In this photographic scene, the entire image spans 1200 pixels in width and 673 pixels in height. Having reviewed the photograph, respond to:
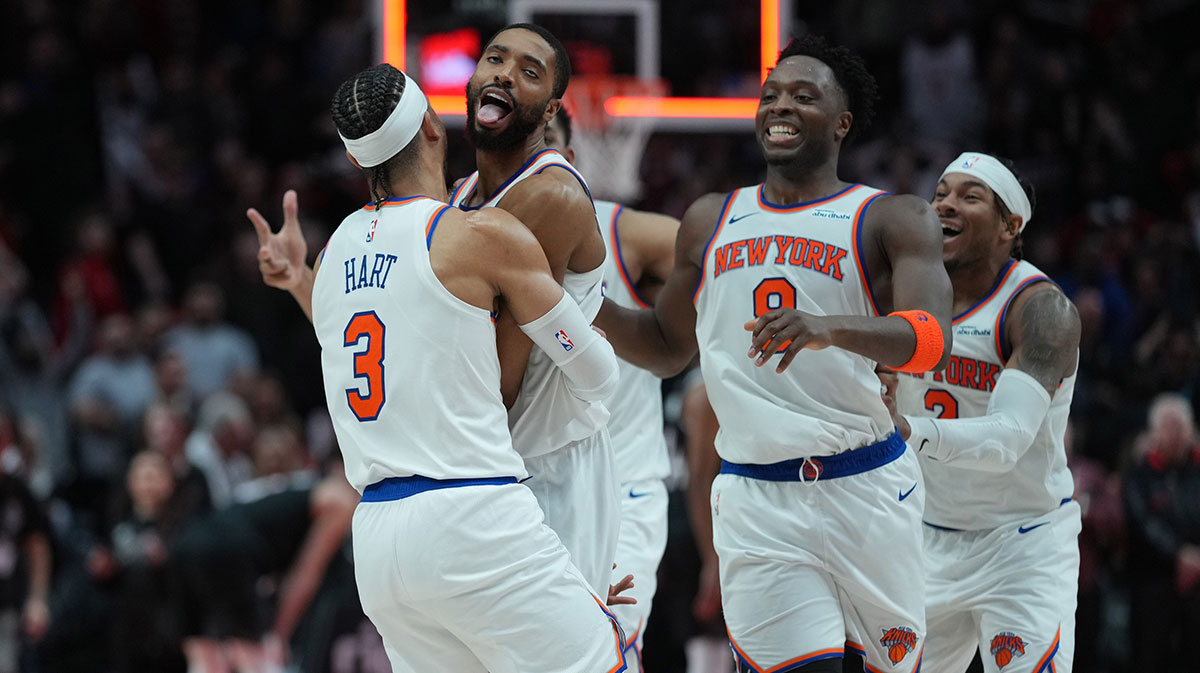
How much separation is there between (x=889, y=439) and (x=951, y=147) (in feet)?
33.5

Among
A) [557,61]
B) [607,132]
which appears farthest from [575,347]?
[607,132]

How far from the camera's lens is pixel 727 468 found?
211 inches

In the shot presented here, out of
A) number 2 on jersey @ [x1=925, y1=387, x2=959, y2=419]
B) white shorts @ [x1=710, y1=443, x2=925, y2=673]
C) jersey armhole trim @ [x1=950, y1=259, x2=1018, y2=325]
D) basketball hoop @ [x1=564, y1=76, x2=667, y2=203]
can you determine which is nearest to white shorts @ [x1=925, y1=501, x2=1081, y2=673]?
number 2 on jersey @ [x1=925, y1=387, x2=959, y2=419]

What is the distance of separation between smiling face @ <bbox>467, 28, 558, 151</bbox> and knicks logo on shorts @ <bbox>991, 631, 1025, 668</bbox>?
2664 mm

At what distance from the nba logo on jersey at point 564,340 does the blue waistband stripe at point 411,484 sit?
43cm

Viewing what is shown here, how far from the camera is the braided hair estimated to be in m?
4.50

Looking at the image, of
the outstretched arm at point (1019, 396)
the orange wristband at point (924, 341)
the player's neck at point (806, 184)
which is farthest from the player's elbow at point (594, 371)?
the outstretched arm at point (1019, 396)

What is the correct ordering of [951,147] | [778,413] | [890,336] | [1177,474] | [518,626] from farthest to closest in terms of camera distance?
[951,147], [1177,474], [778,413], [890,336], [518,626]

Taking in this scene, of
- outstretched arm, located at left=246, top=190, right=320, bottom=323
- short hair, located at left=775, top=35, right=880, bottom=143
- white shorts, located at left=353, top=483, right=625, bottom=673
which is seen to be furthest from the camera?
outstretched arm, located at left=246, top=190, right=320, bottom=323

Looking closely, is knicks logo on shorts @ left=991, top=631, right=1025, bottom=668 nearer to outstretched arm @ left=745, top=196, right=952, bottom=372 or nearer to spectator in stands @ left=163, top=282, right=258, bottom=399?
outstretched arm @ left=745, top=196, right=952, bottom=372

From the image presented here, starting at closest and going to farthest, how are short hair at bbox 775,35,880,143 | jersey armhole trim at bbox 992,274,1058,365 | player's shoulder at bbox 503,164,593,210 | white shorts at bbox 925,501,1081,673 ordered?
player's shoulder at bbox 503,164,593,210 < short hair at bbox 775,35,880,143 < white shorts at bbox 925,501,1081,673 < jersey armhole trim at bbox 992,274,1058,365

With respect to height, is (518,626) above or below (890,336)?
below

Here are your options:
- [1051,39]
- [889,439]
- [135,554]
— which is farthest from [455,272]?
[1051,39]

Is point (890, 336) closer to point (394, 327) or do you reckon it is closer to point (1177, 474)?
point (394, 327)
